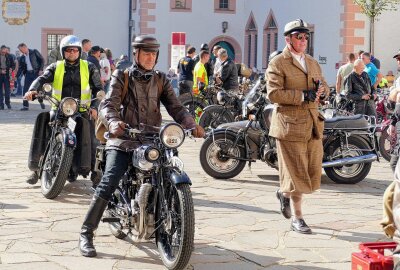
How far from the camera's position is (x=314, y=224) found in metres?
8.06

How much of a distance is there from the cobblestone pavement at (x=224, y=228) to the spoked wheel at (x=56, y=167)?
0.39 feet

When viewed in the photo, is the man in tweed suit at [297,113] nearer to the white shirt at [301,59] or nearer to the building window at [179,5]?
the white shirt at [301,59]

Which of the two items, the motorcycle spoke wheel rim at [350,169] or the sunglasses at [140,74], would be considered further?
the motorcycle spoke wheel rim at [350,169]

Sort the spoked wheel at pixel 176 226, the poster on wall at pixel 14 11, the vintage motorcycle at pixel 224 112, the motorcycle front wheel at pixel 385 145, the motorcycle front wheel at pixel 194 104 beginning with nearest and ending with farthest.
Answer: the spoked wheel at pixel 176 226 → the motorcycle front wheel at pixel 385 145 → the vintage motorcycle at pixel 224 112 → the motorcycle front wheel at pixel 194 104 → the poster on wall at pixel 14 11

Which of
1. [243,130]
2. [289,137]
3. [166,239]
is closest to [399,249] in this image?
[166,239]

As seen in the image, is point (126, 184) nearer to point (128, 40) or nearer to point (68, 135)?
point (68, 135)

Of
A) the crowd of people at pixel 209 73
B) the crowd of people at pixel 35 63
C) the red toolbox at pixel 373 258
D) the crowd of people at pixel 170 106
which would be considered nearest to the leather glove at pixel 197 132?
the crowd of people at pixel 170 106

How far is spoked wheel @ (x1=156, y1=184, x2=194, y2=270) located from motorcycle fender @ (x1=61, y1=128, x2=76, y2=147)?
274 cm

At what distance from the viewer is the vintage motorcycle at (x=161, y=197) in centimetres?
591

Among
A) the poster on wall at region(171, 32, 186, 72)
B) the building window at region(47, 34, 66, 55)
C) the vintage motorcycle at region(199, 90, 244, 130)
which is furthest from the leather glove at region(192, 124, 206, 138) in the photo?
the building window at region(47, 34, 66, 55)

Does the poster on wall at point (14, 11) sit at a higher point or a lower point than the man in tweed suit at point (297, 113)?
higher

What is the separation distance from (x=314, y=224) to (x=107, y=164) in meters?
2.33

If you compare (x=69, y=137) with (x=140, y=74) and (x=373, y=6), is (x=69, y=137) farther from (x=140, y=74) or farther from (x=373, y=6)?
(x=373, y=6)

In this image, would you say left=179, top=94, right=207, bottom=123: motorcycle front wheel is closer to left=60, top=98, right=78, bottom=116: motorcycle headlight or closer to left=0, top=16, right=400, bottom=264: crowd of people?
left=0, top=16, right=400, bottom=264: crowd of people
